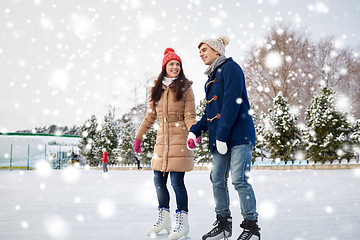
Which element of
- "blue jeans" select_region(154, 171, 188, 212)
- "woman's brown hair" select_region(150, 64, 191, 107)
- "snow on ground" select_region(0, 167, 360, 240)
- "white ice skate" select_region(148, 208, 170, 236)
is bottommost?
"snow on ground" select_region(0, 167, 360, 240)

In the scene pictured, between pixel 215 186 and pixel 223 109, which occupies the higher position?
pixel 223 109

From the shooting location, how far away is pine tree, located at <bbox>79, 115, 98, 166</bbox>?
3012cm

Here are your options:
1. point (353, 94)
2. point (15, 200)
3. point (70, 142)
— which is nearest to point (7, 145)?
point (70, 142)

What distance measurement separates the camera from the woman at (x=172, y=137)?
9.71ft

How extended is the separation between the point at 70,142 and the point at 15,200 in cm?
3473

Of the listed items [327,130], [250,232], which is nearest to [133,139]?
[327,130]

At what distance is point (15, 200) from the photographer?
5.32 metres

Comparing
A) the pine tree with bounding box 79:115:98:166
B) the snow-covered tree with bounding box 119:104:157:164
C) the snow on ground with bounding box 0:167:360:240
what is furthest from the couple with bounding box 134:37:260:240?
the pine tree with bounding box 79:115:98:166

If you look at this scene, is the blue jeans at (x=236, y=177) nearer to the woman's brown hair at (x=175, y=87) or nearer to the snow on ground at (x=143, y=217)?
the snow on ground at (x=143, y=217)

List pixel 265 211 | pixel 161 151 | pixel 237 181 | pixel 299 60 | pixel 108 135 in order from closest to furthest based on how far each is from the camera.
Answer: pixel 237 181
pixel 161 151
pixel 265 211
pixel 299 60
pixel 108 135

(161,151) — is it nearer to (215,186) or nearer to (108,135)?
(215,186)

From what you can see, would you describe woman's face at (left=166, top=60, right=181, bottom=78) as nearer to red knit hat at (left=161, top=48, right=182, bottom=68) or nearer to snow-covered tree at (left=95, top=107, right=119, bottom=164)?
red knit hat at (left=161, top=48, right=182, bottom=68)

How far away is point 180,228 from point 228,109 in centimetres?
112

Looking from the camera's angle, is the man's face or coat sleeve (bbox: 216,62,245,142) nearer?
coat sleeve (bbox: 216,62,245,142)
